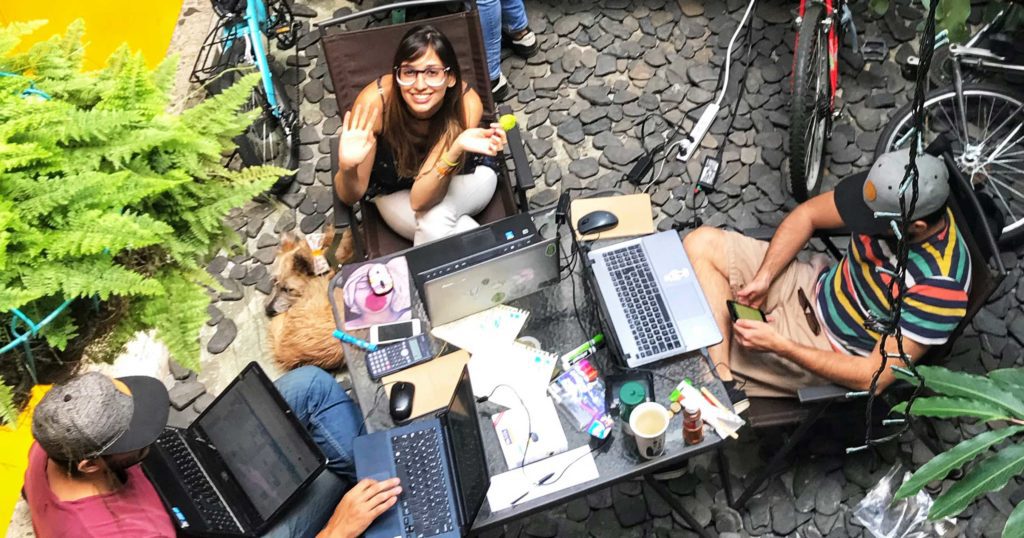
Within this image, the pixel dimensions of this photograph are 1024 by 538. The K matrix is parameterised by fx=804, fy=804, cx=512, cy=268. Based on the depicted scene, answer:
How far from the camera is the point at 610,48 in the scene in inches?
151

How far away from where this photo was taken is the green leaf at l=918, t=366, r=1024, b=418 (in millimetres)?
1605

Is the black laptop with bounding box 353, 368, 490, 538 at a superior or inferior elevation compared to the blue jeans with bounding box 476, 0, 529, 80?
inferior

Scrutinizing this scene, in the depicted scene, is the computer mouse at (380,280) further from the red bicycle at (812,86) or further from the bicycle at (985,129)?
the bicycle at (985,129)

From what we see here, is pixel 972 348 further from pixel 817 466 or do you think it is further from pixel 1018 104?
pixel 1018 104

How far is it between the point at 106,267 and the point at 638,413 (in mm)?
1289

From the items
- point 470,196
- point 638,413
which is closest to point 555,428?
point 638,413

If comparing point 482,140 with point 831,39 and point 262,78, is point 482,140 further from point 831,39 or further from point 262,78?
point 831,39

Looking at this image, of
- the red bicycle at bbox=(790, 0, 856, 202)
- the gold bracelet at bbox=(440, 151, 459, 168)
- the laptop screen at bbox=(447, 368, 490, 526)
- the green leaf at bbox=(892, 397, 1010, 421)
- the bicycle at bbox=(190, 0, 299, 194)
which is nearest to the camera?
the green leaf at bbox=(892, 397, 1010, 421)

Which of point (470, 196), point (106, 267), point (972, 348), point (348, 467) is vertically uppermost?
point (106, 267)

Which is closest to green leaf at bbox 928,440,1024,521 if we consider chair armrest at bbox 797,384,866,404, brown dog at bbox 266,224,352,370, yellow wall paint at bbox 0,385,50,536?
chair armrest at bbox 797,384,866,404

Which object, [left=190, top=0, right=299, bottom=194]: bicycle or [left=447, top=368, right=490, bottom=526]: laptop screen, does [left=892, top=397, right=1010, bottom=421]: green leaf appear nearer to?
[left=447, top=368, right=490, bottom=526]: laptop screen

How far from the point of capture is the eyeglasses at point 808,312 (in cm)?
256

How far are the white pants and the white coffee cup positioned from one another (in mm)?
1018

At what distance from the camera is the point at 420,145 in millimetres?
2781
